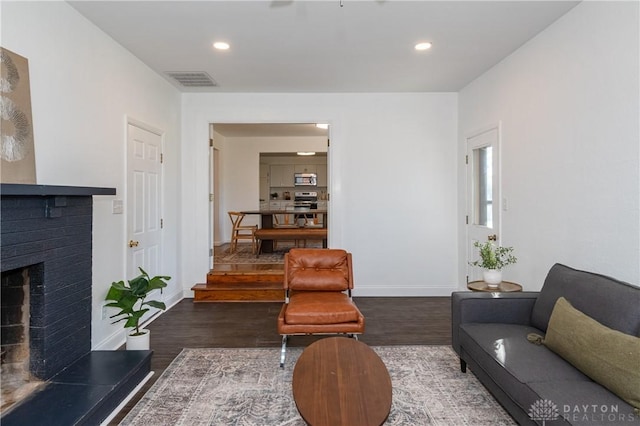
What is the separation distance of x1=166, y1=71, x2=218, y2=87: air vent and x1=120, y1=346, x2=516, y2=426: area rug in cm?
301

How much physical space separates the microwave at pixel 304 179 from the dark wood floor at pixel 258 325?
599 centimetres

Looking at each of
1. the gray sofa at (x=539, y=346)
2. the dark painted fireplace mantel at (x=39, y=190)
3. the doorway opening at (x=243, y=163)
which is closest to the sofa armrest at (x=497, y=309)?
the gray sofa at (x=539, y=346)

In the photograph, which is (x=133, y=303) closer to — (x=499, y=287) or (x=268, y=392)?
(x=268, y=392)

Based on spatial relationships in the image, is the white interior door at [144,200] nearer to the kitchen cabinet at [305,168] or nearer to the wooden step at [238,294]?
the wooden step at [238,294]

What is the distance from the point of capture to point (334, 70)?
4027 mm

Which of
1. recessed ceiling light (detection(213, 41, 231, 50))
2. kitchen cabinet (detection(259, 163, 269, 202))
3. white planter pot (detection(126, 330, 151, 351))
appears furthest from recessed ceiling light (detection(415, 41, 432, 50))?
kitchen cabinet (detection(259, 163, 269, 202))

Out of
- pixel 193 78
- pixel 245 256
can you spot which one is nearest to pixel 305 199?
pixel 245 256

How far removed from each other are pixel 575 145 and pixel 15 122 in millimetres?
3799

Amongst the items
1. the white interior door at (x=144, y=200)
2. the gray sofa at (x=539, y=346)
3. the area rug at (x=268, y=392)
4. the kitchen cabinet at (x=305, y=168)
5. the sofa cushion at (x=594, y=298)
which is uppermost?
the kitchen cabinet at (x=305, y=168)

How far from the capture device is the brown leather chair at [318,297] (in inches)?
112

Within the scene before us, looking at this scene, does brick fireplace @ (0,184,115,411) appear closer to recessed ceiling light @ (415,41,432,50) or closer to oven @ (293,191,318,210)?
recessed ceiling light @ (415,41,432,50)

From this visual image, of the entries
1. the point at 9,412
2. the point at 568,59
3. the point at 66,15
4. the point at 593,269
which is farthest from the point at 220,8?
the point at 593,269
